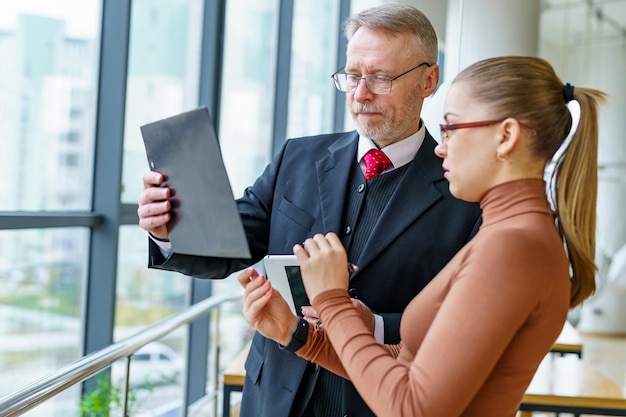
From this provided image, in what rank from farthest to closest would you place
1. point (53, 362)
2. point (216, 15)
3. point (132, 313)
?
1. point (216, 15)
2. point (132, 313)
3. point (53, 362)

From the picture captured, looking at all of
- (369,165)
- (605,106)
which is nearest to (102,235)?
(369,165)

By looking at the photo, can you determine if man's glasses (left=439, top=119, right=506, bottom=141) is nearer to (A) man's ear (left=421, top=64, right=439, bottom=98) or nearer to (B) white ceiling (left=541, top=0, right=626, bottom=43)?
(A) man's ear (left=421, top=64, right=439, bottom=98)

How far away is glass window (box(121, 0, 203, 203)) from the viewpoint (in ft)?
12.1

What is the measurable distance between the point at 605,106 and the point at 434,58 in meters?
0.60

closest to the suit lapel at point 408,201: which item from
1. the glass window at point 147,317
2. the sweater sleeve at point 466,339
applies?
the sweater sleeve at point 466,339

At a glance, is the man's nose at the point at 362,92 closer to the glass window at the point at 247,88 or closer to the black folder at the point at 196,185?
the black folder at the point at 196,185

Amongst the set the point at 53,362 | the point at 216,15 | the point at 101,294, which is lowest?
the point at 53,362

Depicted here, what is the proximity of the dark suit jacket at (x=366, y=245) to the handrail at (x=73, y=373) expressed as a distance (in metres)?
0.33

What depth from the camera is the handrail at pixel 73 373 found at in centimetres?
146

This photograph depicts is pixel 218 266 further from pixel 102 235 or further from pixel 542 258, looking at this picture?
pixel 102 235

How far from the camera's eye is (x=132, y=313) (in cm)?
373

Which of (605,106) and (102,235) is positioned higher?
(605,106)

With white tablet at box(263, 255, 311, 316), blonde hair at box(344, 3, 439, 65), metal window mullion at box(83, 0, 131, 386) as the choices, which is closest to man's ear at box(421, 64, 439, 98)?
blonde hair at box(344, 3, 439, 65)

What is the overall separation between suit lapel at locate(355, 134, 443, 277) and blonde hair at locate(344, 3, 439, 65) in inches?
9.4
